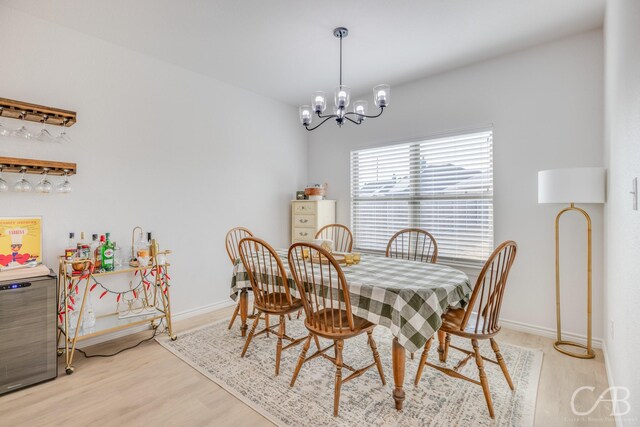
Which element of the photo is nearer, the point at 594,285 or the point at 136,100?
the point at 594,285

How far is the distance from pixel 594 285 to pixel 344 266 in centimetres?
212

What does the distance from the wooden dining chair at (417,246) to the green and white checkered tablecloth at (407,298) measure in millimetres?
715

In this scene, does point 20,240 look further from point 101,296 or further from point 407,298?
point 407,298

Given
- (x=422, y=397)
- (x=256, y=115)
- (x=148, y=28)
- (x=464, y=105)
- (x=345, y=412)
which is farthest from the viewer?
(x=256, y=115)

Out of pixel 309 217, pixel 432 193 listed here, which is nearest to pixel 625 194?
pixel 432 193

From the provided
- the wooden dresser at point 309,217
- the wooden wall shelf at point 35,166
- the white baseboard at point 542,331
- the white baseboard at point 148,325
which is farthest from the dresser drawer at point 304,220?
the wooden wall shelf at point 35,166

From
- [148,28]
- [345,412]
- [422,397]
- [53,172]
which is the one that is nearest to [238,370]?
[345,412]

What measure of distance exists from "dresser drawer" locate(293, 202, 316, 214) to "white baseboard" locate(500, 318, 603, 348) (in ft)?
8.00

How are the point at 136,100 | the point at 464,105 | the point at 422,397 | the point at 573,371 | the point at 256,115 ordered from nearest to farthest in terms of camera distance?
the point at 422,397
the point at 573,371
the point at 136,100
the point at 464,105
the point at 256,115

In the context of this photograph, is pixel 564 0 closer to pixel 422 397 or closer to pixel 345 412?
pixel 422 397

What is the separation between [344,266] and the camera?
246cm

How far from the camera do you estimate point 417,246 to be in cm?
352

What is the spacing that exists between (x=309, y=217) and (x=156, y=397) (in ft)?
8.74

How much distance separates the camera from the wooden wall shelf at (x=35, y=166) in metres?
2.28
